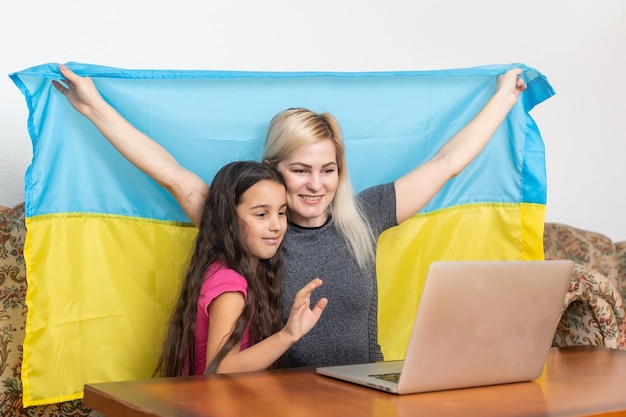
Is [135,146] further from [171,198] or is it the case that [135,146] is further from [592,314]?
[592,314]

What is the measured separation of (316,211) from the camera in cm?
212

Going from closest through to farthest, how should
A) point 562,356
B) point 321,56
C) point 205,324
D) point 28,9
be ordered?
point 562,356 < point 205,324 < point 28,9 < point 321,56

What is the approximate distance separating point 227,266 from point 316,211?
0.28 meters

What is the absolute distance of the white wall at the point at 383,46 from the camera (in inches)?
94.4

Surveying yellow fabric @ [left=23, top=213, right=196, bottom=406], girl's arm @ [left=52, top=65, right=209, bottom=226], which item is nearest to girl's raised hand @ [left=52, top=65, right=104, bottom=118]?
girl's arm @ [left=52, top=65, right=209, bottom=226]

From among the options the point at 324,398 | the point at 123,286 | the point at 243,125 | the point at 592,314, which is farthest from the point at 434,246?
the point at 324,398

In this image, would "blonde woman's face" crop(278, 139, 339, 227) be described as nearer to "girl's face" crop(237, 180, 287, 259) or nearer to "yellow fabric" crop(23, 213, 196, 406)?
"girl's face" crop(237, 180, 287, 259)

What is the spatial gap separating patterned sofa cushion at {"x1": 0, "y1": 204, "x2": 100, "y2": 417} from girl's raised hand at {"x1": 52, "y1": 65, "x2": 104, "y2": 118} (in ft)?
1.20

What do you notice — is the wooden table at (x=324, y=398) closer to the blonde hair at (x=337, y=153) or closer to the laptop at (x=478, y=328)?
the laptop at (x=478, y=328)

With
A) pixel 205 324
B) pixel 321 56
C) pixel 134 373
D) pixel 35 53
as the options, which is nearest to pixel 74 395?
pixel 134 373

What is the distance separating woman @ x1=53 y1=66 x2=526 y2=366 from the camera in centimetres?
203

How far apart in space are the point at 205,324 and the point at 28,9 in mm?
1036

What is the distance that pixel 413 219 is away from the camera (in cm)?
245

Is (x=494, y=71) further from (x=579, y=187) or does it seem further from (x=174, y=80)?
(x=579, y=187)
